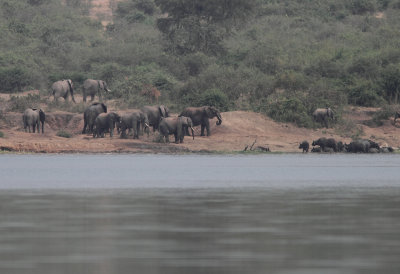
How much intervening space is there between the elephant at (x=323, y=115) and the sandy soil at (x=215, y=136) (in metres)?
0.66

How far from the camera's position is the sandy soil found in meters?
43.8

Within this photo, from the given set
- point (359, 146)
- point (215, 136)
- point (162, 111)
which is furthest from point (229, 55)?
point (359, 146)

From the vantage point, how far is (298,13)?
9088 cm

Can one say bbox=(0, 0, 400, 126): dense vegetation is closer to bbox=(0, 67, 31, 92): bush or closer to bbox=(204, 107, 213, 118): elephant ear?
bbox=(0, 67, 31, 92): bush

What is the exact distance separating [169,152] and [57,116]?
9485mm

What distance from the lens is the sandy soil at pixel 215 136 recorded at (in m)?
43.8

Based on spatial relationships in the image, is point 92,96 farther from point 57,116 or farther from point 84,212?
point 84,212

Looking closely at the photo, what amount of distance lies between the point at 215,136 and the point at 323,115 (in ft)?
22.5

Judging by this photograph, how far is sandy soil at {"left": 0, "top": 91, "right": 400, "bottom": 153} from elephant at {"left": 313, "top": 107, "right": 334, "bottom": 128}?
25.9 inches

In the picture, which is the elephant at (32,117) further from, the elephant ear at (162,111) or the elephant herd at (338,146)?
the elephant herd at (338,146)

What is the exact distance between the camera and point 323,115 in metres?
50.0

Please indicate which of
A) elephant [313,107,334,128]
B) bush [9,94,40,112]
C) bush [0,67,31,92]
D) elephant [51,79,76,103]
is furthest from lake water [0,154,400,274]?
bush [0,67,31,92]

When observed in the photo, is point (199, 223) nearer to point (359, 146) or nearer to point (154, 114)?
point (359, 146)

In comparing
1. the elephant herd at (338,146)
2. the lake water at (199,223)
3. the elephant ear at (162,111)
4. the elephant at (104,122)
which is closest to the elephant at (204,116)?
the elephant ear at (162,111)
